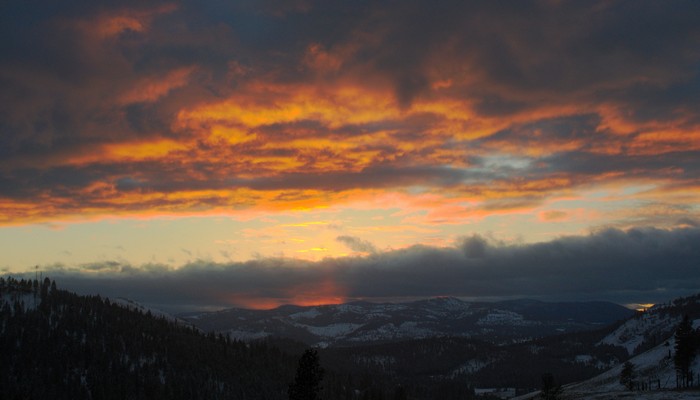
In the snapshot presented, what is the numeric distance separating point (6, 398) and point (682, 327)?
794 ft

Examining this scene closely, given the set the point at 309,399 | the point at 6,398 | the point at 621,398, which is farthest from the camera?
the point at 6,398

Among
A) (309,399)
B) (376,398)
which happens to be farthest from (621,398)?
(309,399)

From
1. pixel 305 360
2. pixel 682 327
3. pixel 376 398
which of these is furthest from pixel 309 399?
pixel 682 327

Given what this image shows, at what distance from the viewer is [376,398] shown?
19412cm

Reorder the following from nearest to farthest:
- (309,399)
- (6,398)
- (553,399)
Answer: (309,399), (553,399), (6,398)

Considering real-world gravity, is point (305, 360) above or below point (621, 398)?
above

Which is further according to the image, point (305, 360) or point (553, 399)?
point (553, 399)

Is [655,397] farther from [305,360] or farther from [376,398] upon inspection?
[305,360]

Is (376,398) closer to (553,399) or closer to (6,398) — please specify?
(553,399)

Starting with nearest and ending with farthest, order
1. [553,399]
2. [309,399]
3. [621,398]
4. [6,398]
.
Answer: [309,399] → [553,399] → [621,398] → [6,398]

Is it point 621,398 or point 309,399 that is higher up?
point 309,399

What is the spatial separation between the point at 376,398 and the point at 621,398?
79983 mm

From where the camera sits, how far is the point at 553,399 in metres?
152

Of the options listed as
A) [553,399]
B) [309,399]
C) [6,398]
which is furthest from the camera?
[6,398]
